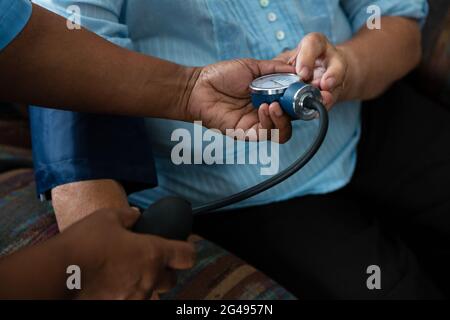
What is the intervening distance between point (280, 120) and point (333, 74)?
114 millimetres

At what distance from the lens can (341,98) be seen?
827mm

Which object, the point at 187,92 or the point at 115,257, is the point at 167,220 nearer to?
the point at 115,257

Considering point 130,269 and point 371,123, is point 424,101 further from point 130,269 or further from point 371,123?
point 130,269

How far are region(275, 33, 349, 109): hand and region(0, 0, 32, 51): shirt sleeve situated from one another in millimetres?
328

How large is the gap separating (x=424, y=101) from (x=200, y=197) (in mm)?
457

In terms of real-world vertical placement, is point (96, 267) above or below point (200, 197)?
above

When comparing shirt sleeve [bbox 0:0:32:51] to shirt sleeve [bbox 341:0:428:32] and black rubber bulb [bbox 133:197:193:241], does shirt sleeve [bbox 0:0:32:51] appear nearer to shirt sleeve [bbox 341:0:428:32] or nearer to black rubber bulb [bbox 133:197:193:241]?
black rubber bulb [bbox 133:197:193:241]

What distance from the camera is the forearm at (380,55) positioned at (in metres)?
0.82

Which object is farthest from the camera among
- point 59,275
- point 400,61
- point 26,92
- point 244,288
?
point 400,61

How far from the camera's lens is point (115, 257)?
1.49ft

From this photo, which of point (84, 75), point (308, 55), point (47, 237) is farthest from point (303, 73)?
point (47, 237)

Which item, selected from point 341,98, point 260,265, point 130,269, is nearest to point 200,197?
point 260,265

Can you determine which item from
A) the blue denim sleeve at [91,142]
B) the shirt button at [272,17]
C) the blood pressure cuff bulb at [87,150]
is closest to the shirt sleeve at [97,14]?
the blue denim sleeve at [91,142]

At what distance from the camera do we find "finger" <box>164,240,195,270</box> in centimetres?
48
